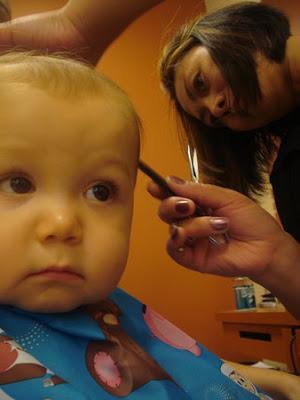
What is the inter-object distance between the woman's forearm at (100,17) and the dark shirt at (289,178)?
0.55m

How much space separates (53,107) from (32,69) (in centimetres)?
8

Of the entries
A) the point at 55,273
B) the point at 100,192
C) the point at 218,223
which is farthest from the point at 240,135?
the point at 55,273

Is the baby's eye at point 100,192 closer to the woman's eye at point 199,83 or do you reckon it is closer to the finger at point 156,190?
the finger at point 156,190

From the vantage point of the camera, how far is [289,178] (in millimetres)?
1155

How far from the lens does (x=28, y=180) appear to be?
0.52 meters

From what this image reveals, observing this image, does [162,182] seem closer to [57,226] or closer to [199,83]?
[57,226]

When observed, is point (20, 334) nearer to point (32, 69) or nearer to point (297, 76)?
point (32, 69)

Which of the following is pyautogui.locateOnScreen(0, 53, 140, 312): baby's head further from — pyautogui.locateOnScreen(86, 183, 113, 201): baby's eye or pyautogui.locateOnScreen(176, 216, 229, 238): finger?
pyautogui.locateOnScreen(176, 216, 229, 238): finger

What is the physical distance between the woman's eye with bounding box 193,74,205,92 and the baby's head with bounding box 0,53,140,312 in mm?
734

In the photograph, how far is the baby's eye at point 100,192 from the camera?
1.84 ft

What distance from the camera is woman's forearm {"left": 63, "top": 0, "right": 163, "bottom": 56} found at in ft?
2.49

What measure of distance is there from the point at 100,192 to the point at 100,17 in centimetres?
36

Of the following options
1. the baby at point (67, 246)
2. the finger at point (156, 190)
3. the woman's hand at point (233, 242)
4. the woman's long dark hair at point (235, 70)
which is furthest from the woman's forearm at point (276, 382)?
the woman's long dark hair at point (235, 70)

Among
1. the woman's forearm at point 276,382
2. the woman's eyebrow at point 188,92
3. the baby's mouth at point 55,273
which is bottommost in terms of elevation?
the woman's forearm at point 276,382
